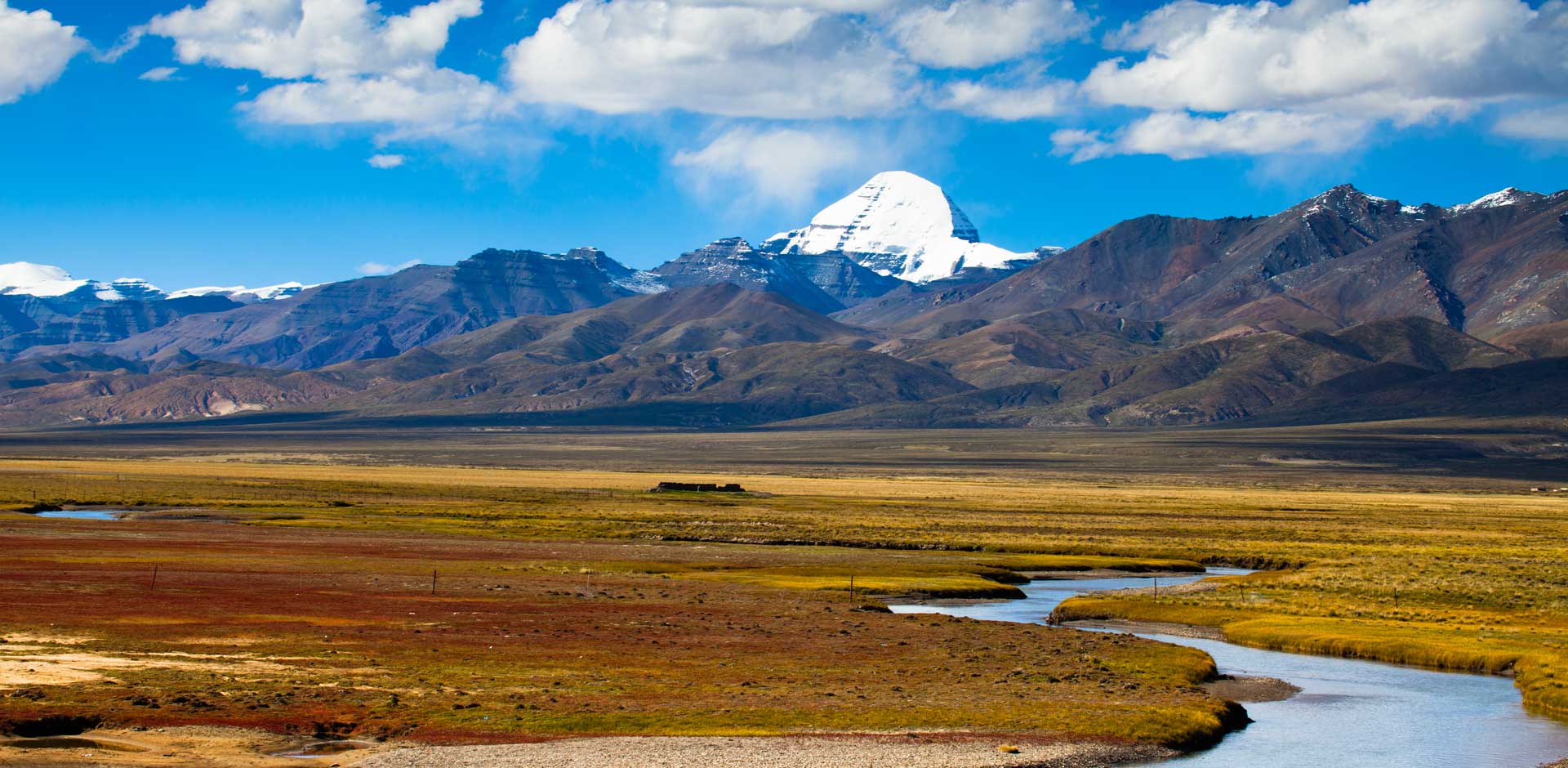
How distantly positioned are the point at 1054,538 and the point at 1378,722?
66157 millimetres

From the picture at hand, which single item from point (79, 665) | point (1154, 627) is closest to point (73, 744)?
point (79, 665)

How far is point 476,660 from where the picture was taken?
147ft

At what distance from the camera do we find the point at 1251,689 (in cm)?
4650

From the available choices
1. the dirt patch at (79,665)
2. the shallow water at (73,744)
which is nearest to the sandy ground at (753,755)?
the shallow water at (73,744)

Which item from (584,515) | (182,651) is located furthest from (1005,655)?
(584,515)

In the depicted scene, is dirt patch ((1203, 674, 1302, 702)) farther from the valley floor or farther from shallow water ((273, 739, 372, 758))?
shallow water ((273, 739, 372, 758))

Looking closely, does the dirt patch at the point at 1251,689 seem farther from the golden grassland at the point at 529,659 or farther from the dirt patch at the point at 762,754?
the dirt patch at the point at 762,754

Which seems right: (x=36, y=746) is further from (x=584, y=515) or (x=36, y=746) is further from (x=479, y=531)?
(x=584, y=515)

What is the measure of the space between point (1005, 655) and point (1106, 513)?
89.7 meters

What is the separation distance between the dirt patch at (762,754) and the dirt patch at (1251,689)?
989 cm

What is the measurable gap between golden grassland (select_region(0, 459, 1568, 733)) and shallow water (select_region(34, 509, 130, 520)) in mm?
4600

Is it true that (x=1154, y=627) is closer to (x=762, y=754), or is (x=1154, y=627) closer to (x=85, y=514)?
(x=762, y=754)

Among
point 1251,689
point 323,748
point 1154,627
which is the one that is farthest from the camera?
point 1154,627

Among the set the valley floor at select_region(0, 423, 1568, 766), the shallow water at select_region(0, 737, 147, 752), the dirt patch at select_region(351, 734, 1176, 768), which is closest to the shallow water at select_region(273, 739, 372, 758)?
the valley floor at select_region(0, 423, 1568, 766)
